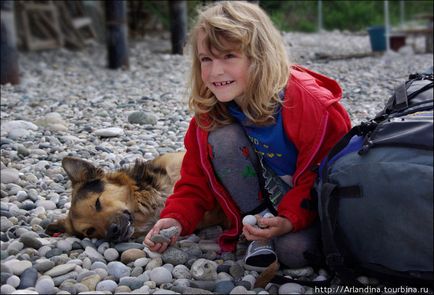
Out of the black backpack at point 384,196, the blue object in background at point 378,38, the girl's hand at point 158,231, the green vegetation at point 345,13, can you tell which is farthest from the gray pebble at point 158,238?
the green vegetation at point 345,13

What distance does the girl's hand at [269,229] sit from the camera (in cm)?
229

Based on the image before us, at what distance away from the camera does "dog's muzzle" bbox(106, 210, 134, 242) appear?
2.70 m

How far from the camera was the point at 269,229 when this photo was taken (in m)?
2.31

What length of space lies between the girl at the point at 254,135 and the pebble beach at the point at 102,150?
170mm

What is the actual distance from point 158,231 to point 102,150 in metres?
1.65

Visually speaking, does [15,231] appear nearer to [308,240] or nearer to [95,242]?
[95,242]

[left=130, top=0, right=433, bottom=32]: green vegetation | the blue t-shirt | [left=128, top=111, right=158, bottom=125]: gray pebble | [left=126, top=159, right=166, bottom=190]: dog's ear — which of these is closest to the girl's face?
the blue t-shirt

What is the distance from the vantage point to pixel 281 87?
2418 mm

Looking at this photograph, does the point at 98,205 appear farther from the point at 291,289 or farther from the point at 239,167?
the point at 291,289

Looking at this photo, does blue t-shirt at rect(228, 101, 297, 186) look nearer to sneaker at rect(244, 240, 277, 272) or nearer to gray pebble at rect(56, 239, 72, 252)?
sneaker at rect(244, 240, 277, 272)

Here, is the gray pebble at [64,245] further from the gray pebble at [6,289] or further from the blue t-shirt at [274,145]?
the blue t-shirt at [274,145]

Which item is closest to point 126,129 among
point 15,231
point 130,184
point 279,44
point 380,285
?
point 130,184

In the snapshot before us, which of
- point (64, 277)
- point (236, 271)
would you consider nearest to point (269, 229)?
point (236, 271)

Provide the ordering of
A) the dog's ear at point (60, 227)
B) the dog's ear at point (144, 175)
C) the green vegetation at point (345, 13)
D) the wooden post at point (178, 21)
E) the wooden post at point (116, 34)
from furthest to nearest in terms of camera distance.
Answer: the green vegetation at point (345, 13) → the wooden post at point (178, 21) → the wooden post at point (116, 34) → the dog's ear at point (144, 175) → the dog's ear at point (60, 227)
